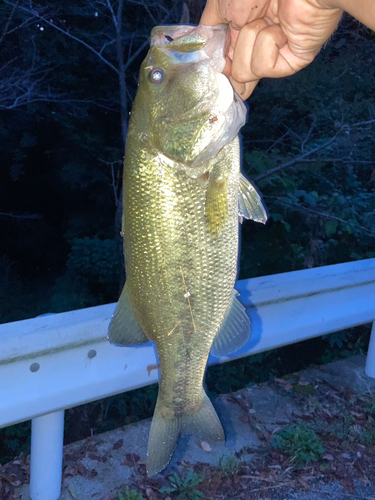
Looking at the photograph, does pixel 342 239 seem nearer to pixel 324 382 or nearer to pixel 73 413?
pixel 324 382

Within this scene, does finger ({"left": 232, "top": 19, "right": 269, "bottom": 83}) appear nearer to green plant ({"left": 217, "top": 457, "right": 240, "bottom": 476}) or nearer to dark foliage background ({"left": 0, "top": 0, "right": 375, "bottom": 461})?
green plant ({"left": 217, "top": 457, "right": 240, "bottom": 476})

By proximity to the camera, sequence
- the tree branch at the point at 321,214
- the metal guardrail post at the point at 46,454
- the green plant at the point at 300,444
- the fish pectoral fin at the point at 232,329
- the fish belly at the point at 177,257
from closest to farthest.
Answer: the fish belly at the point at 177,257, the fish pectoral fin at the point at 232,329, the metal guardrail post at the point at 46,454, the green plant at the point at 300,444, the tree branch at the point at 321,214

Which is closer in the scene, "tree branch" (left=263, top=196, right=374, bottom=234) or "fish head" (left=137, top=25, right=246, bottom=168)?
"fish head" (left=137, top=25, right=246, bottom=168)

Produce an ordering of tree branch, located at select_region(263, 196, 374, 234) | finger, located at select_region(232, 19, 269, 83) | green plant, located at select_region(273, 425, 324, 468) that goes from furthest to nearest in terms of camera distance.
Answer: tree branch, located at select_region(263, 196, 374, 234), green plant, located at select_region(273, 425, 324, 468), finger, located at select_region(232, 19, 269, 83)

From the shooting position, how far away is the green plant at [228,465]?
8.21ft

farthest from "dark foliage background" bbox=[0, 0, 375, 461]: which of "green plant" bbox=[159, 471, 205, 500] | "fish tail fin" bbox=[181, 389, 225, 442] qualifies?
"fish tail fin" bbox=[181, 389, 225, 442]

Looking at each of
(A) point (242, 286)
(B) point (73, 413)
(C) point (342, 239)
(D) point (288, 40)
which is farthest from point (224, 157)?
(C) point (342, 239)

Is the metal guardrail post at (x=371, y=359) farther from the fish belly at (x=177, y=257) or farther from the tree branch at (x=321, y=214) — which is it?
the tree branch at (x=321, y=214)

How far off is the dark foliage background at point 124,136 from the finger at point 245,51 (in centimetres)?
472

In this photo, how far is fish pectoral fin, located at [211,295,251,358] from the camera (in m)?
1.69

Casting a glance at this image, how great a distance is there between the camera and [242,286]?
262 cm

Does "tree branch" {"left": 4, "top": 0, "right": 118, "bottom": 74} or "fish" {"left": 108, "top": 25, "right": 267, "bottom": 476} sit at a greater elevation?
"fish" {"left": 108, "top": 25, "right": 267, "bottom": 476}

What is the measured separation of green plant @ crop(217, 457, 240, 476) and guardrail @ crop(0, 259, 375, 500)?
61 cm

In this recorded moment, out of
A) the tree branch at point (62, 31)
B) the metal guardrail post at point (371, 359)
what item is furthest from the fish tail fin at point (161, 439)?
the tree branch at point (62, 31)
